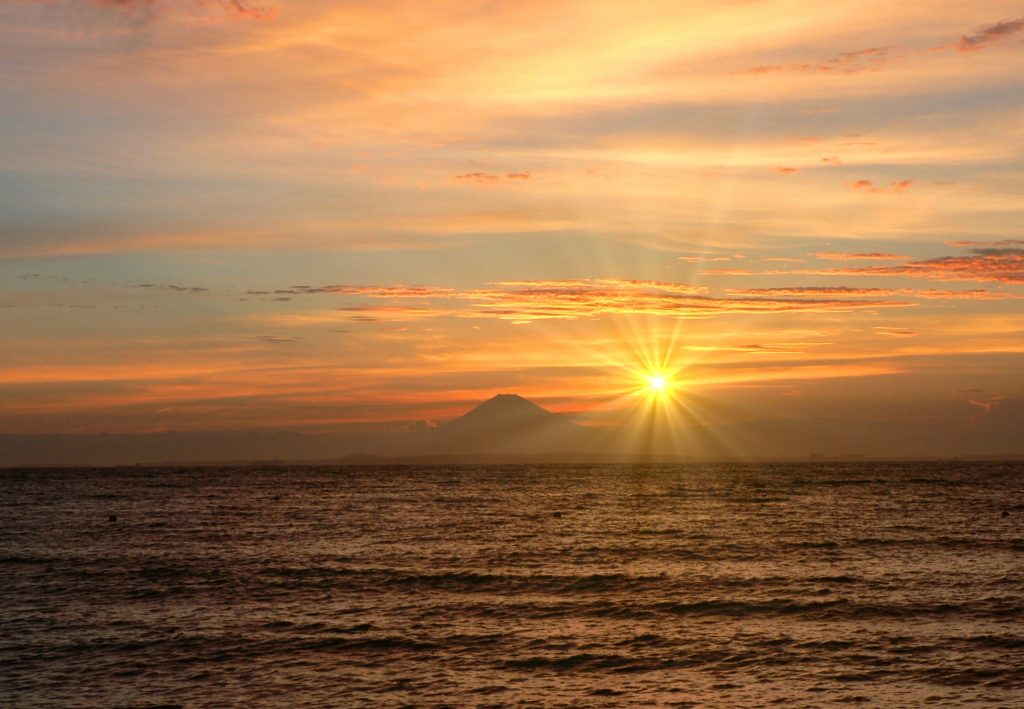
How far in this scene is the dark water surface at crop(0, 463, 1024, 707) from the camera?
34938 millimetres

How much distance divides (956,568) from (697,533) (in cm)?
2572

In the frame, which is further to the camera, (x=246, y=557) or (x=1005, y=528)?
(x=1005, y=528)

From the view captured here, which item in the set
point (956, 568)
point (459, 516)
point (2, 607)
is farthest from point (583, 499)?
point (2, 607)

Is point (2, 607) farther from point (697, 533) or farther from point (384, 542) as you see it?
point (697, 533)

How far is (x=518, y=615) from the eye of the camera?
47.1 meters

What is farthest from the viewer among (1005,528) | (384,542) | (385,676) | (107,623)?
(1005,528)

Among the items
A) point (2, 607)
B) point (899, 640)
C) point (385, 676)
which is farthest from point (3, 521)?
point (899, 640)

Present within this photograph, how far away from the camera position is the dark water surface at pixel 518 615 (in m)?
34.9

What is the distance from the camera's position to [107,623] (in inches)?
1831

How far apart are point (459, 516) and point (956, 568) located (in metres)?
56.9

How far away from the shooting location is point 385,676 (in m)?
36.6

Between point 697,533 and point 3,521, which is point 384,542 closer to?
point 697,533

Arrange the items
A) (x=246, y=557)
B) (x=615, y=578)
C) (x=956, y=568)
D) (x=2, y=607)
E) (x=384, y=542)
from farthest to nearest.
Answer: (x=384, y=542) < (x=246, y=557) < (x=956, y=568) < (x=615, y=578) < (x=2, y=607)

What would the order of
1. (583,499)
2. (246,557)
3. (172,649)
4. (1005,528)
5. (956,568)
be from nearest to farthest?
1. (172,649)
2. (956,568)
3. (246,557)
4. (1005,528)
5. (583,499)
